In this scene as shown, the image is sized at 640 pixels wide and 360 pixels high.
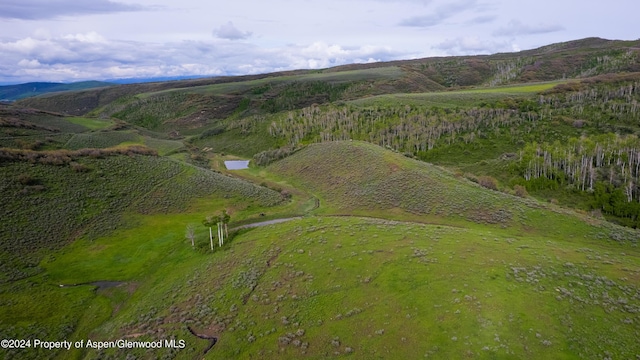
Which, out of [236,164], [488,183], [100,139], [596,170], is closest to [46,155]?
[100,139]

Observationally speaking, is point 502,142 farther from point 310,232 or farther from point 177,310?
point 177,310

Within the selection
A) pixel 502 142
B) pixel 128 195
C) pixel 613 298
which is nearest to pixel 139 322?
pixel 128 195

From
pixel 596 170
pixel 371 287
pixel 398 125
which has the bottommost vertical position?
pixel 371 287

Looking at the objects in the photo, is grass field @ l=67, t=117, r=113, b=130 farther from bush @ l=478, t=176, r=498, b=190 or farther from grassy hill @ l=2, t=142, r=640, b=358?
bush @ l=478, t=176, r=498, b=190

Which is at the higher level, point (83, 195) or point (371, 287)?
point (83, 195)

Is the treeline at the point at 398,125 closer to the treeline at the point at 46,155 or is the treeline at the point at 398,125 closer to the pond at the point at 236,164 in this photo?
the pond at the point at 236,164

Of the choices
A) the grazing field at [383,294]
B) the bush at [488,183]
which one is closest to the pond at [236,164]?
the grazing field at [383,294]

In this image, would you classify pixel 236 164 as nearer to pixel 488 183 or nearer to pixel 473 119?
pixel 488 183

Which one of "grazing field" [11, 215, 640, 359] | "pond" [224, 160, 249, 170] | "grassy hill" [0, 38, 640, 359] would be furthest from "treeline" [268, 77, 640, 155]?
"grazing field" [11, 215, 640, 359]
